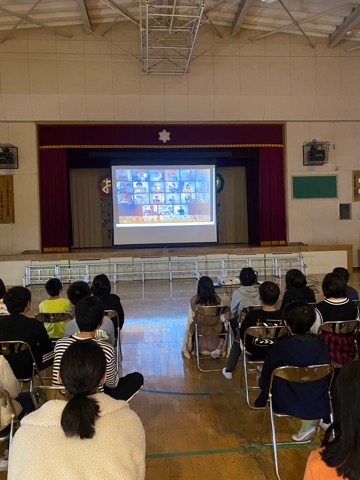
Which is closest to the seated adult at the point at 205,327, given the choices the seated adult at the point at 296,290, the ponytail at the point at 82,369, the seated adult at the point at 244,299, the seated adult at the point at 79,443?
the seated adult at the point at 244,299

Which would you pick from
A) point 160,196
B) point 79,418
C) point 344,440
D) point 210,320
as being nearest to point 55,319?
point 210,320

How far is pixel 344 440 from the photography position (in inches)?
41.0

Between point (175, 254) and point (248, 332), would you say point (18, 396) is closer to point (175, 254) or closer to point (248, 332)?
point (248, 332)

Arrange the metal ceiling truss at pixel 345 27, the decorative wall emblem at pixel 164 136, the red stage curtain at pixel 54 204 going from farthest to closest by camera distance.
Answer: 1. the decorative wall emblem at pixel 164 136
2. the red stage curtain at pixel 54 204
3. the metal ceiling truss at pixel 345 27

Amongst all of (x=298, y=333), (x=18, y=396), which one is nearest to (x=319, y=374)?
(x=298, y=333)

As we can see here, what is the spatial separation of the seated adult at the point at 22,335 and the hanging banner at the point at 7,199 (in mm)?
7956

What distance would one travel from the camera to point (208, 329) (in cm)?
404

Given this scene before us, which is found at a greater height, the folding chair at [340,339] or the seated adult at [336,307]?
the seated adult at [336,307]

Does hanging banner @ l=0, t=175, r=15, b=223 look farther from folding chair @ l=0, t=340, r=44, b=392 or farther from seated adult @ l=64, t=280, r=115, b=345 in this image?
folding chair @ l=0, t=340, r=44, b=392

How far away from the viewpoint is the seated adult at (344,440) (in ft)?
3.36

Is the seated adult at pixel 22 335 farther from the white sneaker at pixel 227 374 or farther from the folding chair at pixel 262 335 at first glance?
the white sneaker at pixel 227 374

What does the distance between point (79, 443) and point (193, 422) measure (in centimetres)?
187

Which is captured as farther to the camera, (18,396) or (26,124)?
(26,124)

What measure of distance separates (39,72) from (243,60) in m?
4.90
